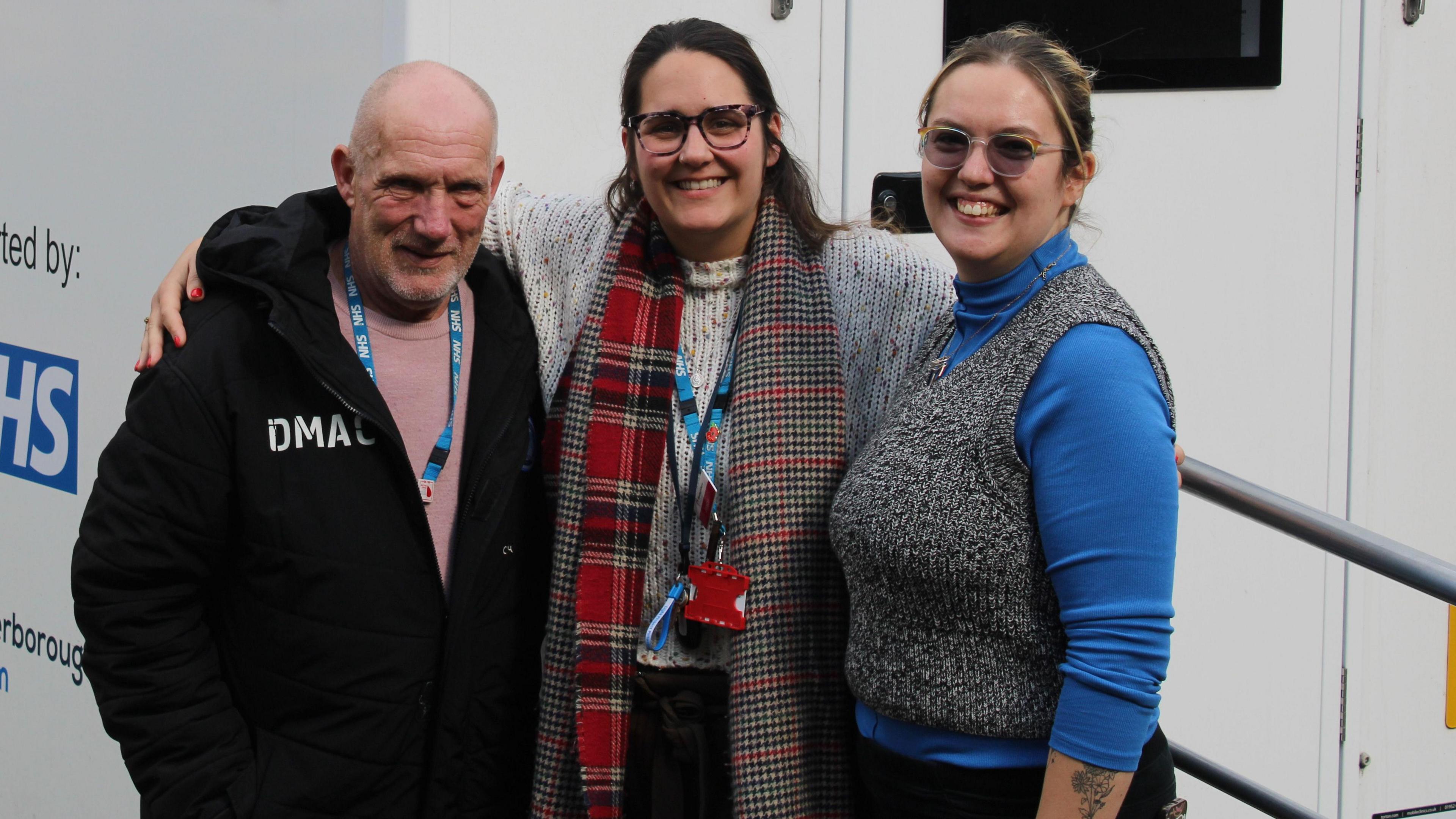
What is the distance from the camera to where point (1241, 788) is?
193 centimetres

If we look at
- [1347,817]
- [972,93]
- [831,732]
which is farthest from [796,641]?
[1347,817]

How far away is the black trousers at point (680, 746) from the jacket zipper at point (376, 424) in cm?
31

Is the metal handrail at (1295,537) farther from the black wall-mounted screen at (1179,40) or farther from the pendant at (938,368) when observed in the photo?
the black wall-mounted screen at (1179,40)

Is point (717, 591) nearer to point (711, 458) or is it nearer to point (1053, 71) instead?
point (711, 458)

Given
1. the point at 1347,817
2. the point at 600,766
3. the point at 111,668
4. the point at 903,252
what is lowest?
the point at 1347,817

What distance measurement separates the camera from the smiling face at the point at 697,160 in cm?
185

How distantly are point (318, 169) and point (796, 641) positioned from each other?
3.71ft

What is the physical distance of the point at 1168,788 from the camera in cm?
152

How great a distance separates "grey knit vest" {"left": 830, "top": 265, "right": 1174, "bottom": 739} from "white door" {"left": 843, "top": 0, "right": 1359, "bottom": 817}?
0.92m

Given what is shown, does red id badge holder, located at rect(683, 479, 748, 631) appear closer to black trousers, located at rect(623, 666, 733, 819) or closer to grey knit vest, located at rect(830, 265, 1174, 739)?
black trousers, located at rect(623, 666, 733, 819)

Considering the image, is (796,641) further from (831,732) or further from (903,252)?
(903,252)

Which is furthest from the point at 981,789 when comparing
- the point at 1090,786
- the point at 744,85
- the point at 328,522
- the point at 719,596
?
the point at 744,85

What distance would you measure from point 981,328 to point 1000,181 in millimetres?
182

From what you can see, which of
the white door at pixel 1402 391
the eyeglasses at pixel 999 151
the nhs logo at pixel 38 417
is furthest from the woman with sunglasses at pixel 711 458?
the white door at pixel 1402 391
